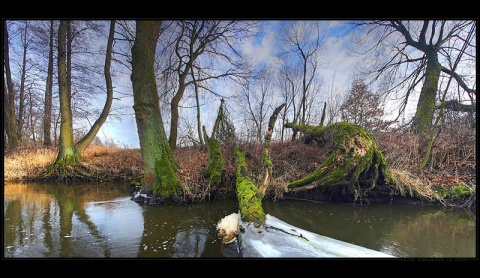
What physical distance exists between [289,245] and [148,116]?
6.04 m

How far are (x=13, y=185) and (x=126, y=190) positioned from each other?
4.90 metres

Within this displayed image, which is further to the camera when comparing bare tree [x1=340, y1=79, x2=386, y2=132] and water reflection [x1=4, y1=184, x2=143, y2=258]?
bare tree [x1=340, y1=79, x2=386, y2=132]

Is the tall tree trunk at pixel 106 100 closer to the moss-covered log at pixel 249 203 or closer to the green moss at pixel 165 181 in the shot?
the green moss at pixel 165 181

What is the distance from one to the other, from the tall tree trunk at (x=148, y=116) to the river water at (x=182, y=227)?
1054 millimetres

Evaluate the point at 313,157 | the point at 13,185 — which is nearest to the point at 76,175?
the point at 13,185

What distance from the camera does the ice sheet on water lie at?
9.56ft

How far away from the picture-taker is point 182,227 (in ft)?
16.8

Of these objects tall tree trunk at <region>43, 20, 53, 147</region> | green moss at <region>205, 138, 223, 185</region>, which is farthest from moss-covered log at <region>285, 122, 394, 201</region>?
tall tree trunk at <region>43, 20, 53, 147</region>

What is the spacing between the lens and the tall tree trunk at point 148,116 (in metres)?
7.41

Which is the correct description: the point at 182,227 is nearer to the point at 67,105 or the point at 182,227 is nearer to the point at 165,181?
the point at 165,181

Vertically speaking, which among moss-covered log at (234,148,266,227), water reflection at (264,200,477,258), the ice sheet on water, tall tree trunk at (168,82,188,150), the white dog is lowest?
water reflection at (264,200,477,258)

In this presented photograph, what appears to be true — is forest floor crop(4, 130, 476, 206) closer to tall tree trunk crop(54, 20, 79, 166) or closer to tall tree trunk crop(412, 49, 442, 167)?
tall tree trunk crop(54, 20, 79, 166)

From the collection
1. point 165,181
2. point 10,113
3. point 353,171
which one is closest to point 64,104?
point 10,113

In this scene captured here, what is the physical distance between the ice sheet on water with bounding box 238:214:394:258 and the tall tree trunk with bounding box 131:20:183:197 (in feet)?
14.2
